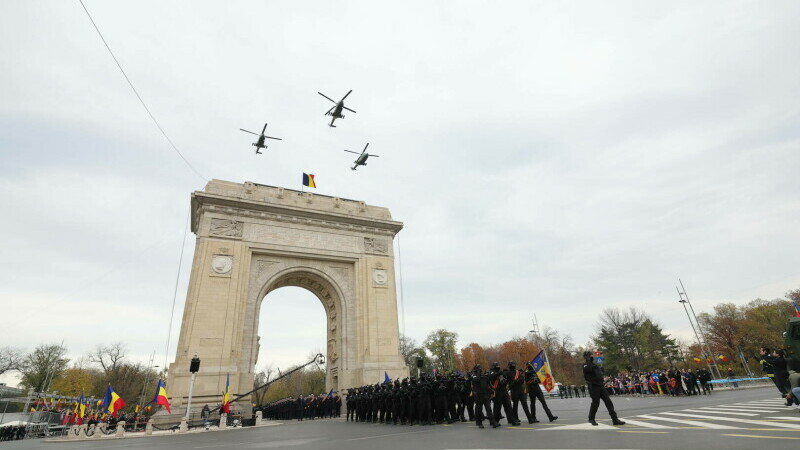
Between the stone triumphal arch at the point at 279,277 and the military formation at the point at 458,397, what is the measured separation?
7.85 metres

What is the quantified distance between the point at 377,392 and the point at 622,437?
1192cm

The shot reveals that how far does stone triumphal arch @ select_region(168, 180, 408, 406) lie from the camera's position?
72.8 feet

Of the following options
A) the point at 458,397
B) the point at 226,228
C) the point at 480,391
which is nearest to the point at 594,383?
the point at 480,391

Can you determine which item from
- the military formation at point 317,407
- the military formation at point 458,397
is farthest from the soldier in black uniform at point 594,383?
the military formation at point 317,407

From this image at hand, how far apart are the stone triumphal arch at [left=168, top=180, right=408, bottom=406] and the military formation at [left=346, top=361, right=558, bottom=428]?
785cm

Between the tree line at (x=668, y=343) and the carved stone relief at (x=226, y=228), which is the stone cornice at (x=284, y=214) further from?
the tree line at (x=668, y=343)

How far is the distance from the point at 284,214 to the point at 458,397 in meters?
19.1

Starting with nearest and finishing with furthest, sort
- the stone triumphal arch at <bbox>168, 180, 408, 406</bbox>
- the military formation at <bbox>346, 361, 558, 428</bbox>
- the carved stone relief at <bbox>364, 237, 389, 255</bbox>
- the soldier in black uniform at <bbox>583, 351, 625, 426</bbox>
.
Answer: the soldier in black uniform at <bbox>583, 351, 625, 426</bbox> < the military formation at <bbox>346, 361, 558, 428</bbox> < the stone triumphal arch at <bbox>168, 180, 408, 406</bbox> < the carved stone relief at <bbox>364, 237, 389, 255</bbox>

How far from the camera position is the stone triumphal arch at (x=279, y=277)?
22.2 metres

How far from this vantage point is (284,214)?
27344 millimetres

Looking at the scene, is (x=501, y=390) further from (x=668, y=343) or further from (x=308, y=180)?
(x=668, y=343)

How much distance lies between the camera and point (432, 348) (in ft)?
236

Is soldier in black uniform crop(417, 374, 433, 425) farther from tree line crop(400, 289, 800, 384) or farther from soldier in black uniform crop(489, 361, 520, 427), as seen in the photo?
tree line crop(400, 289, 800, 384)

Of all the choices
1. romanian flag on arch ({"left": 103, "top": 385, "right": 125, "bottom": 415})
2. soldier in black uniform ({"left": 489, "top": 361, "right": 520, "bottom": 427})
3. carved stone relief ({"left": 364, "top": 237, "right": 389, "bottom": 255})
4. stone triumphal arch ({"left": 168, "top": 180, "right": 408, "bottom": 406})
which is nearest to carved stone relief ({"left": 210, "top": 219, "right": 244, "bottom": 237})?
stone triumphal arch ({"left": 168, "top": 180, "right": 408, "bottom": 406})
